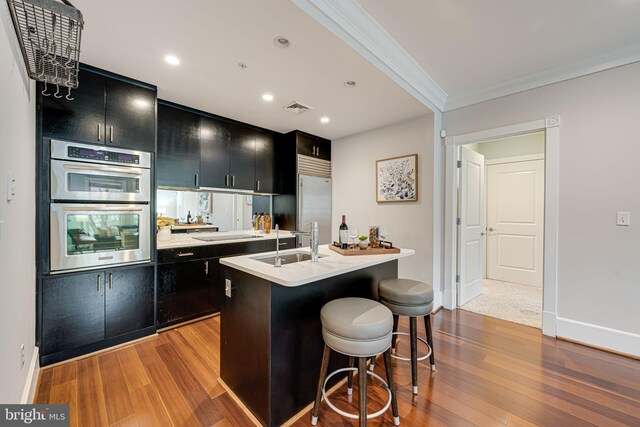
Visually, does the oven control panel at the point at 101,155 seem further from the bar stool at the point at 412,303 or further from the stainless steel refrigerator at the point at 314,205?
the bar stool at the point at 412,303

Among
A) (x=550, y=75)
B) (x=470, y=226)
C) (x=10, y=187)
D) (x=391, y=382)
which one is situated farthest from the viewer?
(x=470, y=226)

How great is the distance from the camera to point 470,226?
3.54 meters

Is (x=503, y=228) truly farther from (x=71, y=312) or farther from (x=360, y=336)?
(x=71, y=312)

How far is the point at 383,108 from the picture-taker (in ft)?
10.1

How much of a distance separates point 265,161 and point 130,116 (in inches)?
69.6

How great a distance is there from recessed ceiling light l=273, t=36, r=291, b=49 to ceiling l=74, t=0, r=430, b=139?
0.03m

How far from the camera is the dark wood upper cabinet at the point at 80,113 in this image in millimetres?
2059

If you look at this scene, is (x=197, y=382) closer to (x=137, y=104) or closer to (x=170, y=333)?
(x=170, y=333)

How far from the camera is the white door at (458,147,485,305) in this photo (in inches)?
133

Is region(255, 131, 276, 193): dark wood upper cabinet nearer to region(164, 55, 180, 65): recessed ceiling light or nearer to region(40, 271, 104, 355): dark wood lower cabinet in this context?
region(164, 55, 180, 65): recessed ceiling light

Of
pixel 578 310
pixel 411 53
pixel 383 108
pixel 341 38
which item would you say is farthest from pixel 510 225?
pixel 341 38

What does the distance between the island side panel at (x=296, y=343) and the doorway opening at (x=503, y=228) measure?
2.42 meters

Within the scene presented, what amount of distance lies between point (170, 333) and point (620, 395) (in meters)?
3.69

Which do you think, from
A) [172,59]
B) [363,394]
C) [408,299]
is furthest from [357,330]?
[172,59]
